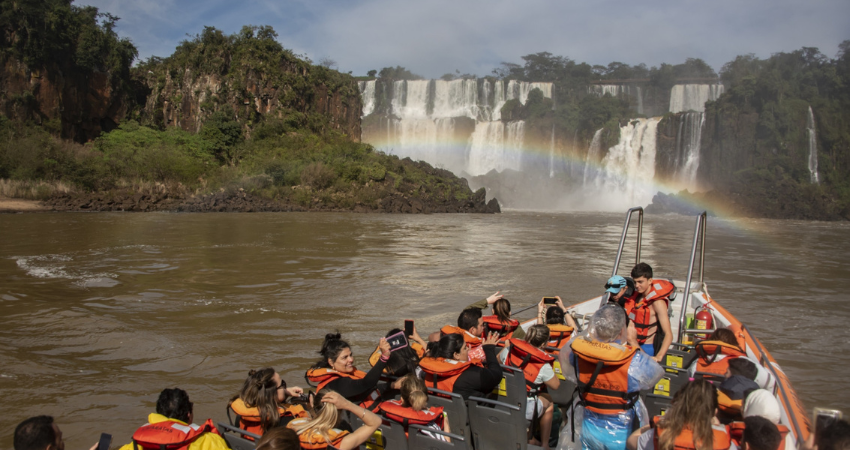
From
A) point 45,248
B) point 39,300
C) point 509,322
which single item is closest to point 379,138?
point 45,248

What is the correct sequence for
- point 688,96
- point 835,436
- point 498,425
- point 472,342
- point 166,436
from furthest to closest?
point 688,96 < point 472,342 < point 498,425 < point 166,436 < point 835,436

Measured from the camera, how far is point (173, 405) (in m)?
3.39

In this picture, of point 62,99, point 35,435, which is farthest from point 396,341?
point 62,99

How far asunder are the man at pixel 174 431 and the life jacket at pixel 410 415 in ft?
3.13

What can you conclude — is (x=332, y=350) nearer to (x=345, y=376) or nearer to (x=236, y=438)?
(x=345, y=376)

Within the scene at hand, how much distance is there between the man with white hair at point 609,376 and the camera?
325 cm

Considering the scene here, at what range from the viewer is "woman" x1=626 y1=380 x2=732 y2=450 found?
2.78 metres

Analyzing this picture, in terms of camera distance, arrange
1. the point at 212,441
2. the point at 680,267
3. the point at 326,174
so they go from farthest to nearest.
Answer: the point at 326,174, the point at 680,267, the point at 212,441

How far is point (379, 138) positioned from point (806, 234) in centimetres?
4688

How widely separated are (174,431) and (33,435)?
0.66 m

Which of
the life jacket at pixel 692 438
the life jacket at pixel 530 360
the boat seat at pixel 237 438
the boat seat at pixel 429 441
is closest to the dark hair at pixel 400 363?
the boat seat at pixel 429 441

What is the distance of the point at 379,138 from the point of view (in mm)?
67500

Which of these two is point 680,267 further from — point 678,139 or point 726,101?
point 726,101

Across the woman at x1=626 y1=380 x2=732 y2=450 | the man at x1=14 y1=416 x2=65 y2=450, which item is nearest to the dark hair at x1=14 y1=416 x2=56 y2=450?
the man at x1=14 y1=416 x2=65 y2=450
